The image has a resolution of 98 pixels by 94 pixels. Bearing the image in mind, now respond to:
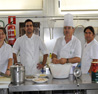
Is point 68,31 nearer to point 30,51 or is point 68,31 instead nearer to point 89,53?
point 89,53

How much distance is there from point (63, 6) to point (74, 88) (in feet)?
7.21

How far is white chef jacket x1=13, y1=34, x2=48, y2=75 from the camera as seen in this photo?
109 inches

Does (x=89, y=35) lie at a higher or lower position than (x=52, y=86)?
higher

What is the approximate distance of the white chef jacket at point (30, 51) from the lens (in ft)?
9.06

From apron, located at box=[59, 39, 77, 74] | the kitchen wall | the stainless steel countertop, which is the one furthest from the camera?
the kitchen wall

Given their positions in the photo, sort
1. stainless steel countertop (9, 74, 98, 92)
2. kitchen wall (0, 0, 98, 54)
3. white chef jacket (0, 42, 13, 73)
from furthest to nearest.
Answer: kitchen wall (0, 0, 98, 54), white chef jacket (0, 42, 13, 73), stainless steel countertop (9, 74, 98, 92)

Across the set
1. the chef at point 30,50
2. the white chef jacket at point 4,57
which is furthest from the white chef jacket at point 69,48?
the white chef jacket at point 4,57

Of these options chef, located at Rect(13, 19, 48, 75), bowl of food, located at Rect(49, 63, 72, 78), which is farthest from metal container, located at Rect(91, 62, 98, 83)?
chef, located at Rect(13, 19, 48, 75)

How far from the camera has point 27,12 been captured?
334cm

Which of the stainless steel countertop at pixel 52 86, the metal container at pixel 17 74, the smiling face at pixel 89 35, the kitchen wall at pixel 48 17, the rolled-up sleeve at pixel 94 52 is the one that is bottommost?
the stainless steel countertop at pixel 52 86

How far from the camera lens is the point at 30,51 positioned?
9.08ft

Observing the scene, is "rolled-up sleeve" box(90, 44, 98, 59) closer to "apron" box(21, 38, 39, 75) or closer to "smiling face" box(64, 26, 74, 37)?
"smiling face" box(64, 26, 74, 37)

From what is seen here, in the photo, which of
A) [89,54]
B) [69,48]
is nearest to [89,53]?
[89,54]

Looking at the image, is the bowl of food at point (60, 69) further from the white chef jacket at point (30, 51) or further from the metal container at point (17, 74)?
the white chef jacket at point (30, 51)
